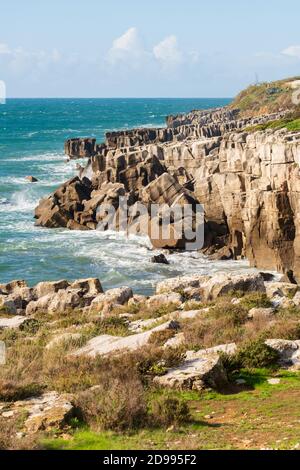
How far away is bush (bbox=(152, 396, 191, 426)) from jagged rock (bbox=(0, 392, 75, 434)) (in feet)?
4.49

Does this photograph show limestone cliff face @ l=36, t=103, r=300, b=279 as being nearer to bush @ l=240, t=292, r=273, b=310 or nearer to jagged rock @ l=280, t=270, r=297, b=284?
jagged rock @ l=280, t=270, r=297, b=284

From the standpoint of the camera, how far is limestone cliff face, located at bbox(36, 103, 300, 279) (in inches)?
1270

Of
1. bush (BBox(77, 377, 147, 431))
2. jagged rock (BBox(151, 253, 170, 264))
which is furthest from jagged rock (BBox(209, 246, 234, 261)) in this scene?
bush (BBox(77, 377, 147, 431))

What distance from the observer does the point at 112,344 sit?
48.7 feet

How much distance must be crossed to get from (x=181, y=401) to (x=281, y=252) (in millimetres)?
22281

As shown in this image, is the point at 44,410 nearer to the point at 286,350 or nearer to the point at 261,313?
the point at 286,350

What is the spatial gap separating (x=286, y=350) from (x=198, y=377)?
2.75 metres

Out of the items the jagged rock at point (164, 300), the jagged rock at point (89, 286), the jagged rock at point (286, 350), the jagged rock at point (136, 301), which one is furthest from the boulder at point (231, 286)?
the jagged rock at point (286, 350)

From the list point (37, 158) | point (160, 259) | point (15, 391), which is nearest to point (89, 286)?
point (160, 259)

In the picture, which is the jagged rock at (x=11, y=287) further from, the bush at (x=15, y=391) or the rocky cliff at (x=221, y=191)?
the bush at (x=15, y=391)

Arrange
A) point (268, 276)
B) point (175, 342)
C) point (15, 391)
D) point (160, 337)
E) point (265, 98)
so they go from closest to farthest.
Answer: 1. point (15, 391)
2. point (175, 342)
3. point (160, 337)
4. point (268, 276)
5. point (265, 98)

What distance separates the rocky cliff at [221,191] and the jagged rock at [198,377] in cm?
1902

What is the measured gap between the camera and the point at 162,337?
49.0ft
